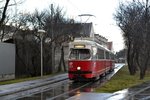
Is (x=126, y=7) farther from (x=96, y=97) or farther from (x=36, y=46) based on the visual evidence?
(x=96, y=97)

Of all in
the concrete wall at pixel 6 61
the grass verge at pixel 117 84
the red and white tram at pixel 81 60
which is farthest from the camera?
the concrete wall at pixel 6 61

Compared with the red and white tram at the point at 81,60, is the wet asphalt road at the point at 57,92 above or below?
below

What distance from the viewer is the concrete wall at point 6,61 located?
36287 mm

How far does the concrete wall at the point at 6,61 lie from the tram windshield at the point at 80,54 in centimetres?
835

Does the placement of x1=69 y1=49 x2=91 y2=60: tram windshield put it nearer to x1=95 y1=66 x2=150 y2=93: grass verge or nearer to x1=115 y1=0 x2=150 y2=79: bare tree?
x1=95 y1=66 x2=150 y2=93: grass verge

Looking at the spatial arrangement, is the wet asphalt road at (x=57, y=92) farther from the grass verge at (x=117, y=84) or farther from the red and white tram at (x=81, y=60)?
the red and white tram at (x=81, y=60)

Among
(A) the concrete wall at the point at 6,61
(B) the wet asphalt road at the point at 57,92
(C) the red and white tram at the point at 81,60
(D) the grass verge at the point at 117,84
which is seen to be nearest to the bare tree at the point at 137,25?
(D) the grass verge at the point at 117,84

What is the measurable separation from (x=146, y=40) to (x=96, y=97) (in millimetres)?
16560

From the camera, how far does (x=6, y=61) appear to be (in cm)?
3741

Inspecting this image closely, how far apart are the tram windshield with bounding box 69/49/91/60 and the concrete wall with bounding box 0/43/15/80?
27.4 feet

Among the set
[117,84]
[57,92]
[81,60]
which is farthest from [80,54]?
[57,92]

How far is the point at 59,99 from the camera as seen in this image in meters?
19.1

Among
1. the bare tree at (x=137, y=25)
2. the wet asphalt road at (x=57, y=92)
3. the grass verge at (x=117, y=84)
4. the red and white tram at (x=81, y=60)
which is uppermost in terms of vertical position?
the bare tree at (x=137, y=25)

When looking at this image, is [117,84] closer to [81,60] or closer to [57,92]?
[81,60]
